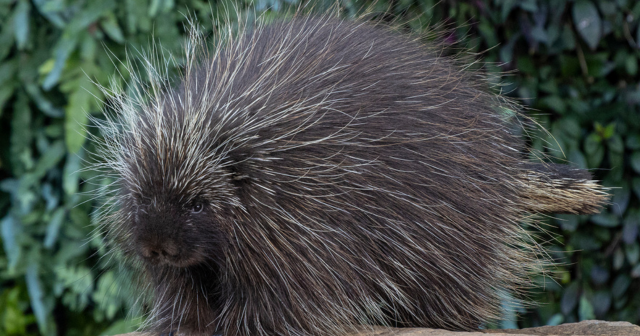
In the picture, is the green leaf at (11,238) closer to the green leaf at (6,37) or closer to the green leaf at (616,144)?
the green leaf at (6,37)

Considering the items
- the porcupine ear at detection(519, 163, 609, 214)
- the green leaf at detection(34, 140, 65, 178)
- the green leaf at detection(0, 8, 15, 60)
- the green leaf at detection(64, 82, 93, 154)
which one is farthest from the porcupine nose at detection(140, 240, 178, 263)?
the green leaf at detection(0, 8, 15, 60)

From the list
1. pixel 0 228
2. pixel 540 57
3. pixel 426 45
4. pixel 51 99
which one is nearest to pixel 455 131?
pixel 426 45

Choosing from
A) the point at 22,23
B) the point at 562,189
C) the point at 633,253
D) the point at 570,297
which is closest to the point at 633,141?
the point at 633,253

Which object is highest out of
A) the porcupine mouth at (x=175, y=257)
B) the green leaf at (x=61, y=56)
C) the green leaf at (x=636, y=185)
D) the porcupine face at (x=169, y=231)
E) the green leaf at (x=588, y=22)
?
the green leaf at (x=61, y=56)

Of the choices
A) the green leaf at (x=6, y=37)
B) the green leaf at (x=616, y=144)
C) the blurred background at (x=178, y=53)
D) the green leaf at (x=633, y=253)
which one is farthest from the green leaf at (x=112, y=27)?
the green leaf at (x=633, y=253)

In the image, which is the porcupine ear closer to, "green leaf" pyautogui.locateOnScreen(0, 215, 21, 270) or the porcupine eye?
the porcupine eye

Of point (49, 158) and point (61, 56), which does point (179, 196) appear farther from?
point (49, 158)

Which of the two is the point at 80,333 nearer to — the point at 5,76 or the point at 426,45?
the point at 5,76
